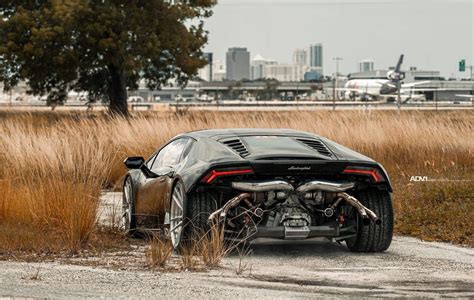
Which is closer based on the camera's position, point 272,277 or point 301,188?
point 272,277

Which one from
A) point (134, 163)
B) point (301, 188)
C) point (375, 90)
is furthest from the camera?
point (375, 90)

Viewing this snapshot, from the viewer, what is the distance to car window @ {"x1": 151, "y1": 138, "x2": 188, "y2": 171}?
40.7ft

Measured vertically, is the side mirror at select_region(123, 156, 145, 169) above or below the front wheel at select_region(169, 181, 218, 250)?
above

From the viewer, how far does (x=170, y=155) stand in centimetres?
1269

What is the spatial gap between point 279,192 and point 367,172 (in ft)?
3.21

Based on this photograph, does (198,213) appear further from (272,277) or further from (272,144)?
(272,277)

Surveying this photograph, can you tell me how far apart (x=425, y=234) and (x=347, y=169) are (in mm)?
2658

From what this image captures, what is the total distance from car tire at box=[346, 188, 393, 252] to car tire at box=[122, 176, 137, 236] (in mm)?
2900

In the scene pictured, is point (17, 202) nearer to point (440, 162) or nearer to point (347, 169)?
point (347, 169)

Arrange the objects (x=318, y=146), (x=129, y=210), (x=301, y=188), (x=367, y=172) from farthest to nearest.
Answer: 1. (x=129, y=210)
2. (x=318, y=146)
3. (x=367, y=172)
4. (x=301, y=188)

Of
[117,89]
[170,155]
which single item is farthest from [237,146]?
[117,89]

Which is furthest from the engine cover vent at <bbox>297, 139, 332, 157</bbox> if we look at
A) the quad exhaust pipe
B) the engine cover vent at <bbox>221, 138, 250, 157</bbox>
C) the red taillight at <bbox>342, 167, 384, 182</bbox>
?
the engine cover vent at <bbox>221, 138, 250, 157</bbox>

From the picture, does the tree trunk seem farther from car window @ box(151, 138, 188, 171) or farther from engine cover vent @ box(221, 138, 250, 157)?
engine cover vent @ box(221, 138, 250, 157)

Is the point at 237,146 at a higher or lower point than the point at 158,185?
higher
